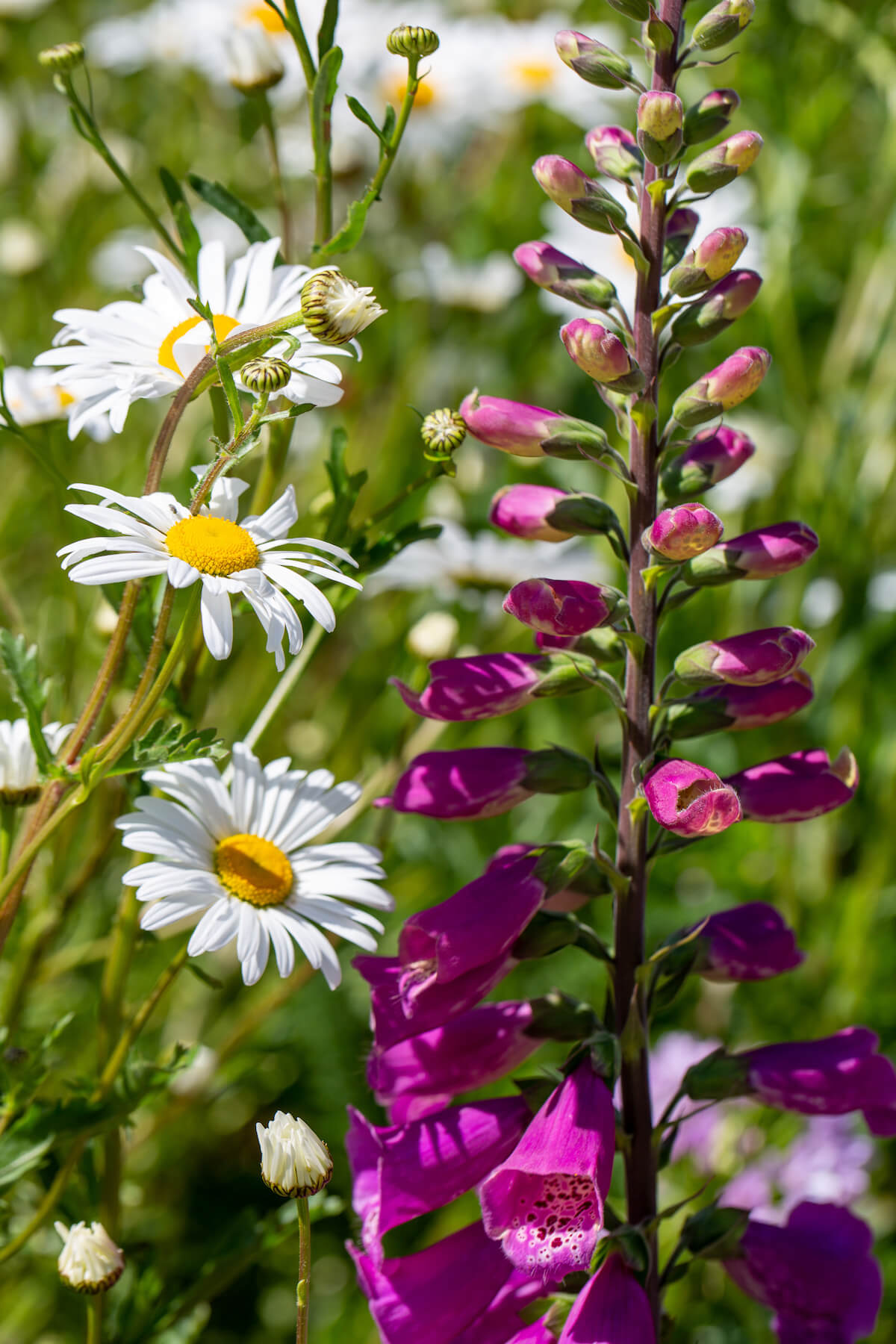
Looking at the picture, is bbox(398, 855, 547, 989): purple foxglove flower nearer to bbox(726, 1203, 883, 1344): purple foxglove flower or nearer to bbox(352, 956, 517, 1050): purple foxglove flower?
bbox(352, 956, 517, 1050): purple foxglove flower

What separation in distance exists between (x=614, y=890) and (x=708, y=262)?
0.36 meters

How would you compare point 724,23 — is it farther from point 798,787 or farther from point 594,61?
point 798,787

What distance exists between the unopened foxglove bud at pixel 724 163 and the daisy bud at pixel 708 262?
1.5 inches

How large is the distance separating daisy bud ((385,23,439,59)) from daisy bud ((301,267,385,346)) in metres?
Answer: 0.18

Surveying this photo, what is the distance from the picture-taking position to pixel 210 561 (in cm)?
65

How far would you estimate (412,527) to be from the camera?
84 centimetres

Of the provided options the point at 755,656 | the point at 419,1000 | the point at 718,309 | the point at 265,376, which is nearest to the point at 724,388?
the point at 718,309

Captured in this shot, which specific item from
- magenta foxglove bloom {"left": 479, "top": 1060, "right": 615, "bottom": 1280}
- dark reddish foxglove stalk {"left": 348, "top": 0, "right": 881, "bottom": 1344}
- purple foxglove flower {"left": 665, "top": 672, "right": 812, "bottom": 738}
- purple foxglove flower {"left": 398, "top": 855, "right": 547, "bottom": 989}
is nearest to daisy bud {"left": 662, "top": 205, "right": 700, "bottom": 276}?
dark reddish foxglove stalk {"left": 348, "top": 0, "right": 881, "bottom": 1344}

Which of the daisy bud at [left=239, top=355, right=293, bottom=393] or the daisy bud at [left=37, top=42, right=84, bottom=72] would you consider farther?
the daisy bud at [left=37, top=42, right=84, bottom=72]

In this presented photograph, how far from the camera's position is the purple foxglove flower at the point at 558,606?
67 cm

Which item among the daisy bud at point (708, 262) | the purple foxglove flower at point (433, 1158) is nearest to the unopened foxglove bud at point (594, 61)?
the daisy bud at point (708, 262)

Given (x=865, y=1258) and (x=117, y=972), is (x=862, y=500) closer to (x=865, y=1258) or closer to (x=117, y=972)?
(x=865, y=1258)

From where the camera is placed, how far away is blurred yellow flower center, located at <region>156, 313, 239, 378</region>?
0.75 meters

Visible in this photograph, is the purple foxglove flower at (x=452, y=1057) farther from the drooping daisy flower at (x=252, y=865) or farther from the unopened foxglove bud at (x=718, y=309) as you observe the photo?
the unopened foxglove bud at (x=718, y=309)
